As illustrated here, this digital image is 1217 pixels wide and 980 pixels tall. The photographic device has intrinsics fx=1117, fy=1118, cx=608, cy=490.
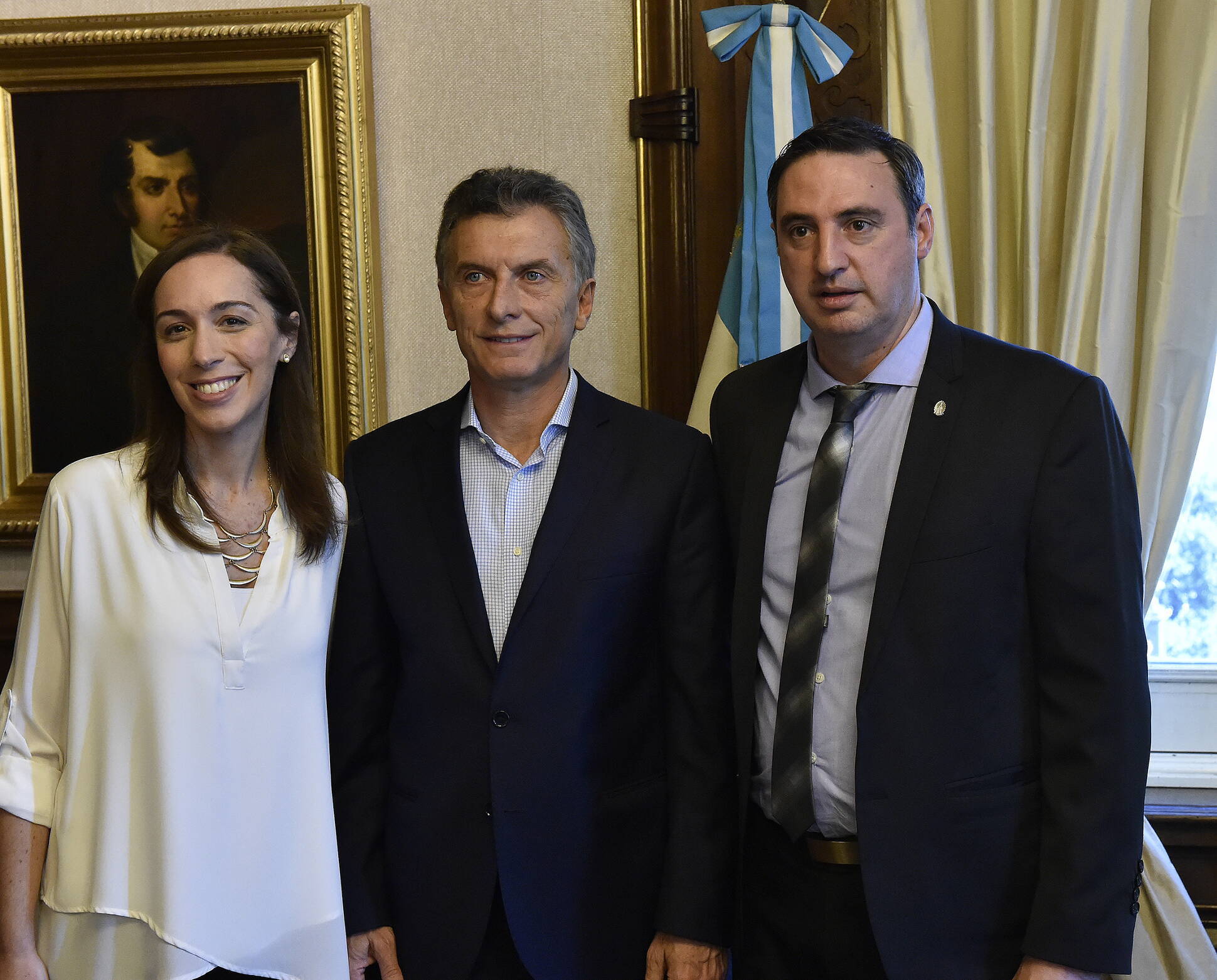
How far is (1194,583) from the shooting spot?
9.85 feet

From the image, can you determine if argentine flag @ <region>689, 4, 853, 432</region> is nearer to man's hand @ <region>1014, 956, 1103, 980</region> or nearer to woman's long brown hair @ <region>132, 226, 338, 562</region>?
woman's long brown hair @ <region>132, 226, 338, 562</region>

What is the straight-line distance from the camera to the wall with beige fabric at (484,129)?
9.97 feet

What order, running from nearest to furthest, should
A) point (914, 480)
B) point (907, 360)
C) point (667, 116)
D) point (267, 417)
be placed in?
point (914, 480)
point (907, 360)
point (267, 417)
point (667, 116)

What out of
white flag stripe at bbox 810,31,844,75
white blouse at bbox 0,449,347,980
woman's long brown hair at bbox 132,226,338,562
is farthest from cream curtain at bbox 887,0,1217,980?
white blouse at bbox 0,449,347,980

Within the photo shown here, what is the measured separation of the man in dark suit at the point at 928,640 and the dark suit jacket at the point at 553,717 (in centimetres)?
11

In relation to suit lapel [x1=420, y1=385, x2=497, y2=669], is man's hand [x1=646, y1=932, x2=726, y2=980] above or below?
below

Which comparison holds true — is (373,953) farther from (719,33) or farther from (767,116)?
(719,33)

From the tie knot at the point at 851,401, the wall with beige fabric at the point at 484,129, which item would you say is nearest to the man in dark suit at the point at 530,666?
the tie knot at the point at 851,401

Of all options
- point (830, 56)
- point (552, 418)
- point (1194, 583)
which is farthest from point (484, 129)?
point (1194, 583)

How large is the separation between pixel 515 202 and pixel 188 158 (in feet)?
5.20

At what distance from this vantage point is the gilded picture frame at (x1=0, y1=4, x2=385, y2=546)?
9.98 feet

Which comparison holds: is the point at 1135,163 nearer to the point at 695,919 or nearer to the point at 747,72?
the point at 747,72

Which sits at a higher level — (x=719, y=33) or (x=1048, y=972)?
(x=719, y=33)

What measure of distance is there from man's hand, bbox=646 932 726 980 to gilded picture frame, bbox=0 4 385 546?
1714 millimetres
